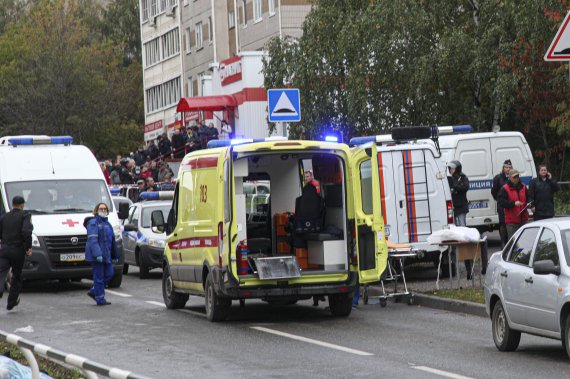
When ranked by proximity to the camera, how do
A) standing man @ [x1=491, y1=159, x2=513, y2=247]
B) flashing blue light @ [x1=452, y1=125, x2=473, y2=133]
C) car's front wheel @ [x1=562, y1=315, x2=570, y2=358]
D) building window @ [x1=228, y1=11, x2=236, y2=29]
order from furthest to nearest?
building window @ [x1=228, y1=11, x2=236, y2=29] < flashing blue light @ [x1=452, y1=125, x2=473, y2=133] < standing man @ [x1=491, y1=159, x2=513, y2=247] < car's front wheel @ [x1=562, y1=315, x2=570, y2=358]

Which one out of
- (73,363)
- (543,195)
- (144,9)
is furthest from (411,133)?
(144,9)

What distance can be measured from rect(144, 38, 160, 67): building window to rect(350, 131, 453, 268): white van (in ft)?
214

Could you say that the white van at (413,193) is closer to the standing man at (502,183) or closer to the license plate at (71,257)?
the standing man at (502,183)

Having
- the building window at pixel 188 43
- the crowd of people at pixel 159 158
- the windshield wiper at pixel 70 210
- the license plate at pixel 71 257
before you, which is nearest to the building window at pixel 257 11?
the crowd of people at pixel 159 158

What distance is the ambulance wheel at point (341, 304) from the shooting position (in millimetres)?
19625

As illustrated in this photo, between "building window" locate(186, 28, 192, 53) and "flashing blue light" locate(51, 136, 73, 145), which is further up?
"building window" locate(186, 28, 192, 53)

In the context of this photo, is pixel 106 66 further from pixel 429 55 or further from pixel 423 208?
pixel 423 208

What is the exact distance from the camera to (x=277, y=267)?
19.1m

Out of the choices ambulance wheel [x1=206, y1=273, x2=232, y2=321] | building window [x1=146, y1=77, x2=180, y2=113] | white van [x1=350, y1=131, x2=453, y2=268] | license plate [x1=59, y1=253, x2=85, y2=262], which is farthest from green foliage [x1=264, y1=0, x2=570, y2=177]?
building window [x1=146, y1=77, x2=180, y2=113]

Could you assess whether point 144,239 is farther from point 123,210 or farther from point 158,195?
point 158,195

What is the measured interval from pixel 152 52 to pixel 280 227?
70455mm

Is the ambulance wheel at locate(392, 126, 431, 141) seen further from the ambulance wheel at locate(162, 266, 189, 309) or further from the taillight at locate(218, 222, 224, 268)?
the taillight at locate(218, 222, 224, 268)

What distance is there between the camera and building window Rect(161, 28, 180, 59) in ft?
276

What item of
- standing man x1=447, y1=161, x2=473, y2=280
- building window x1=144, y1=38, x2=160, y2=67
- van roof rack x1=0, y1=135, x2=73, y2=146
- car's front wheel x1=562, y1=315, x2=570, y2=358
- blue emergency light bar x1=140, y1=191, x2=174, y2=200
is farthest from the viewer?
building window x1=144, y1=38, x2=160, y2=67
